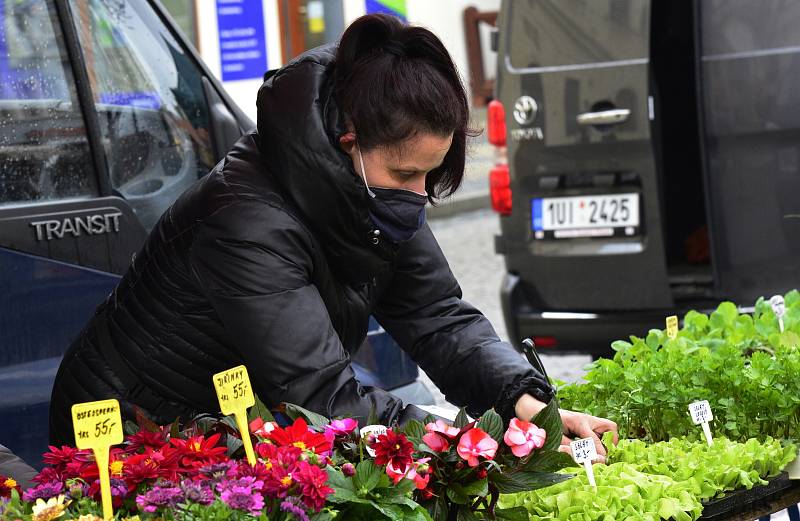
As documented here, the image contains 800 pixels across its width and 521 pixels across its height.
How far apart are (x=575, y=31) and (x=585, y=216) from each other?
797 millimetres

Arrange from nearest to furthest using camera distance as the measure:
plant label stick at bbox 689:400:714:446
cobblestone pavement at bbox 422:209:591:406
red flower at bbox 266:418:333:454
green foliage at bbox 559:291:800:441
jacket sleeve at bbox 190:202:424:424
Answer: red flower at bbox 266:418:333:454 < jacket sleeve at bbox 190:202:424:424 < plant label stick at bbox 689:400:714:446 < green foliage at bbox 559:291:800:441 < cobblestone pavement at bbox 422:209:591:406

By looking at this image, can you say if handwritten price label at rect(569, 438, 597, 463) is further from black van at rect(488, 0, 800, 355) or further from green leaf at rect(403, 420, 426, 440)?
black van at rect(488, 0, 800, 355)

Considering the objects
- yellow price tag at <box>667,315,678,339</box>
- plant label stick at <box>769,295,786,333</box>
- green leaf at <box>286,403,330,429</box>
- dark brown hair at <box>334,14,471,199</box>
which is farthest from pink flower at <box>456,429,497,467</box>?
plant label stick at <box>769,295,786,333</box>

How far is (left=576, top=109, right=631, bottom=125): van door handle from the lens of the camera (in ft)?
17.8

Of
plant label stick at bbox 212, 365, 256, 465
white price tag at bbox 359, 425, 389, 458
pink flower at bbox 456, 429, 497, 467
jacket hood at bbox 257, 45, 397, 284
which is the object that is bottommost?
pink flower at bbox 456, 429, 497, 467

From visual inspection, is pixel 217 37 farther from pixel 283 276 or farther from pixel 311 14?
pixel 283 276

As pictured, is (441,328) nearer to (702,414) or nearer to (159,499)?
(702,414)

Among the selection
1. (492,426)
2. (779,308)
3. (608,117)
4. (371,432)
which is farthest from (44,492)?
(608,117)

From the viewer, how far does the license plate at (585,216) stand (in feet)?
18.1

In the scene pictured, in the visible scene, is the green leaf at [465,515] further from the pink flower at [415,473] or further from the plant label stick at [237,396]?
the plant label stick at [237,396]

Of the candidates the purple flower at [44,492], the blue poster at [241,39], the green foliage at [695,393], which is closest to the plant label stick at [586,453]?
the green foliage at [695,393]

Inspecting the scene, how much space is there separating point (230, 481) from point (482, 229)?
11.8m

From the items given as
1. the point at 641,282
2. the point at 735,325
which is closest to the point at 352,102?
the point at 735,325

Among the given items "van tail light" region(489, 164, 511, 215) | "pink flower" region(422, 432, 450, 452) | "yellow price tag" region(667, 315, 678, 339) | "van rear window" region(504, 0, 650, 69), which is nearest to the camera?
"pink flower" region(422, 432, 450, 452)
